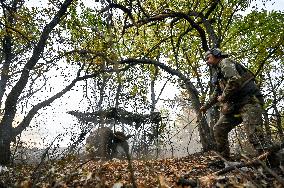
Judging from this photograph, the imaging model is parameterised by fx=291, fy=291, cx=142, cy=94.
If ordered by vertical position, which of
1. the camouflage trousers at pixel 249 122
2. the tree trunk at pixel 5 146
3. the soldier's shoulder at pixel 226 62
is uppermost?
the soldier's shoulder at pixel 226 62

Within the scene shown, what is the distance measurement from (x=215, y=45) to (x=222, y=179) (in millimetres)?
6708

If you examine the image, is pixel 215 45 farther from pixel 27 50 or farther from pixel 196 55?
pixel 27 50

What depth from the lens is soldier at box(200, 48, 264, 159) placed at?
16.2 feet

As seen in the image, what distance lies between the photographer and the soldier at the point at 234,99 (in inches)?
194

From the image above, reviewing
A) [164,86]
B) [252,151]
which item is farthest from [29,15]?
[164,86]

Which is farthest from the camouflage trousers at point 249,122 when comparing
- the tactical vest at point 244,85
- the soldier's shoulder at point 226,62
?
the soldier's shoulder at point 226,62

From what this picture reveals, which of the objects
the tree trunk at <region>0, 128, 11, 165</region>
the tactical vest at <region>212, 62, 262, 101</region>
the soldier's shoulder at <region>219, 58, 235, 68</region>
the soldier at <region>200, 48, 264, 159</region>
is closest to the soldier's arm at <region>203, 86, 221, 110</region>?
the soldier at <region>200, 48, 264, 159</region>

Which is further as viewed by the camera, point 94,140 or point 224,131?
point 94,140

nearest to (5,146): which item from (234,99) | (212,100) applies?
(212,100)

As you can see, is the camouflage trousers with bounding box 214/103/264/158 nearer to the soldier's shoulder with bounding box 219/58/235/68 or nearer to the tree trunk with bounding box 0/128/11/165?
the soldier's shoulder with bounding box 219/58/235/68

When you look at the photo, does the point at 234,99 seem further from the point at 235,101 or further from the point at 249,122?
the point at 249,122

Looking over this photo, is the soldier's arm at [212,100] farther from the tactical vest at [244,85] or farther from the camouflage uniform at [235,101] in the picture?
the tactical vest at [244,85]

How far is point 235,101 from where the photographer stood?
17.9 ft

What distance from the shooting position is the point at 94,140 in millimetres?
17906
